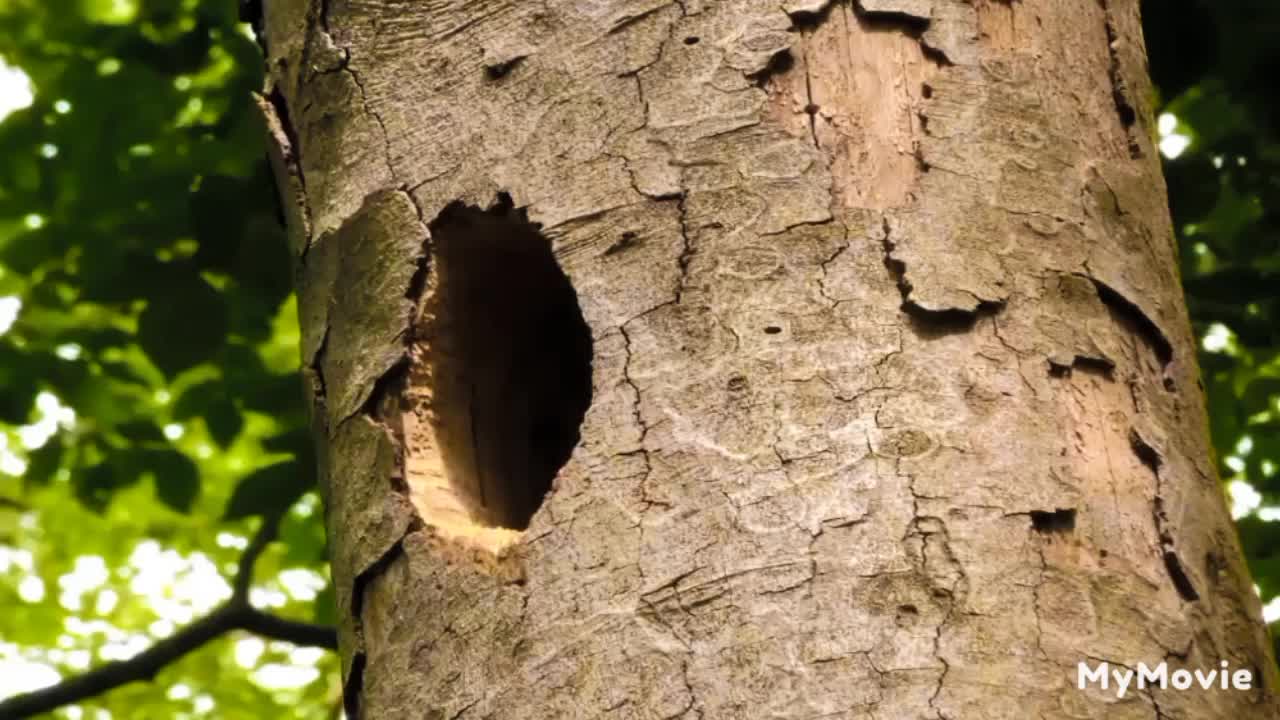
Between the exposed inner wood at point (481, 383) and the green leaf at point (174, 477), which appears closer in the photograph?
the exposed inner wood at point (481, 383)

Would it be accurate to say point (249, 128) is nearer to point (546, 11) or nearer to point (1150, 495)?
point (546, 11)

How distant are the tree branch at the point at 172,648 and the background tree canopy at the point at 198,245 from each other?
0.07 metres

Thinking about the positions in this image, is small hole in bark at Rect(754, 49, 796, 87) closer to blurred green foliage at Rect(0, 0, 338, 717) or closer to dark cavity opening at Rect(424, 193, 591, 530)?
dark cavity opening at Rect(424, 193, 591, 530)

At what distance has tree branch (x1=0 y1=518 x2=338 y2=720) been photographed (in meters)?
3.37

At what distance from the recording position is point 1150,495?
1347 mm

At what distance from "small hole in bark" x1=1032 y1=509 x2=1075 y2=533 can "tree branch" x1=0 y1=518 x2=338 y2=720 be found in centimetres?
233

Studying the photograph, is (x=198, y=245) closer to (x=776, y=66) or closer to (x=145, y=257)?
(x=145, y=257)

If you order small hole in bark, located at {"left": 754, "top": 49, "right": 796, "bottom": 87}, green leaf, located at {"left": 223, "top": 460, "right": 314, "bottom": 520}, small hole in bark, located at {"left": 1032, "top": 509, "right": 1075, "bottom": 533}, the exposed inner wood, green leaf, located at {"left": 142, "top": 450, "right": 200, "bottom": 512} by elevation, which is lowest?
small hole in bark, located at {"left": 1032, "top": 509, "right": 1075, "bottom": 533}

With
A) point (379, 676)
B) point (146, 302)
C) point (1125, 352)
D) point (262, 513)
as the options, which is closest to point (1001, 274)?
point (1125, 352)

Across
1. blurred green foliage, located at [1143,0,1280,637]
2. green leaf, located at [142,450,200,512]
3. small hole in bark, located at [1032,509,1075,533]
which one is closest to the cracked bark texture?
small hole in bark, located at [1032,509,1075,533]

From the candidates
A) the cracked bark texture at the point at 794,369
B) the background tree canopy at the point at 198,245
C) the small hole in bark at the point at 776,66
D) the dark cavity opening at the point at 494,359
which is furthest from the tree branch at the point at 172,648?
the small hole in bark at the point at 776,66

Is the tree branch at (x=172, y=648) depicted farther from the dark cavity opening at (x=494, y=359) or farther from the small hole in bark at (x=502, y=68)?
the small hole in bark at (x=502, y=68)

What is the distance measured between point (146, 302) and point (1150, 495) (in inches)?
107

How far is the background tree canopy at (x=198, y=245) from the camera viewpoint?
11.3 ft
